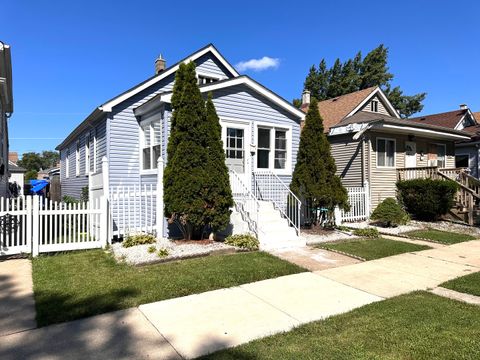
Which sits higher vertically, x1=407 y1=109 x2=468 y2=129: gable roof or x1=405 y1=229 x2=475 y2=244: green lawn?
x1=407 y1=109 x2=468 y2=129: gable roof

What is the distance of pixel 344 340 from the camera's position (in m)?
3.76

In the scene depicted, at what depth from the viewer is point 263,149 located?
11.8m

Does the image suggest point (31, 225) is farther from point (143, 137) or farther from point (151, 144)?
point (143, 137)

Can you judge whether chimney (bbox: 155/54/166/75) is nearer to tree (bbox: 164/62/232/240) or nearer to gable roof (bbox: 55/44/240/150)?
gable roof (bbox: 55/44/240/150)

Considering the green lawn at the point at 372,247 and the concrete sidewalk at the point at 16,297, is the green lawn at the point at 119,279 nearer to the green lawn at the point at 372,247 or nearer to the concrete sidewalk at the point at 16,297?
the concrete sidewalk at the point at 16,297

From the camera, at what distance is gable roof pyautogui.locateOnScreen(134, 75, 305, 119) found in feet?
33.1

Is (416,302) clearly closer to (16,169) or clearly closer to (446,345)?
(446,345)

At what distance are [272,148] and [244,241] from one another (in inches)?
177

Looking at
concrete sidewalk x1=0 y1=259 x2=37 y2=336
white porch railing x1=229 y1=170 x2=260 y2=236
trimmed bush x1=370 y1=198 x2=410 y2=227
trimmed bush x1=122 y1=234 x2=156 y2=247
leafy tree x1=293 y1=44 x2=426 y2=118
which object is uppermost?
leafy tree x1=293 y1=44 x2=426 y2=118

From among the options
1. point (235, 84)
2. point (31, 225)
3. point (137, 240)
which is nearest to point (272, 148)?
point (235, 84)

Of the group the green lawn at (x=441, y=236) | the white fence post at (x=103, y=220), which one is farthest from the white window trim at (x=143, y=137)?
the green lawn at (x=441, y=236)

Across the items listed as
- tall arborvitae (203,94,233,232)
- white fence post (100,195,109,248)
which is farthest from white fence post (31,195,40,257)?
tall arborvitae (203,94,233,232)

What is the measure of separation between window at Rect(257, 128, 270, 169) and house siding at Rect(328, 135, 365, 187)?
217 inches

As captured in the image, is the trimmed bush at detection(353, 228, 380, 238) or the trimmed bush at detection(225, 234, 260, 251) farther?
the trimmed bush at detection(353, 228, 380, 238)
